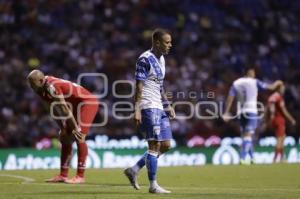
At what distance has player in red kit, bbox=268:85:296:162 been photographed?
24.7 metres

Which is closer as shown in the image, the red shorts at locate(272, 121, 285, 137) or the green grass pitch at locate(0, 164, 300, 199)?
the green grass pitch at locate(0, 164, 300, 199)

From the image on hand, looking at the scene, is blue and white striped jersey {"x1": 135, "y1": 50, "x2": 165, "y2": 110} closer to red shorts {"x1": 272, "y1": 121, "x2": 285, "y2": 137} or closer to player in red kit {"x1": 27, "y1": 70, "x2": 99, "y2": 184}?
player in red kit {"x1": 27, "y1": 70, "x2": 99, "y2": 184}

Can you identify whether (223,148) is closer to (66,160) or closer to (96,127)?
(96,127)

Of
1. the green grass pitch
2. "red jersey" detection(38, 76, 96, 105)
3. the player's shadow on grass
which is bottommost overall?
the player's shadow on grass

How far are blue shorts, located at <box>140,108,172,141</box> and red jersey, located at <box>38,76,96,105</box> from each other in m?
2.75

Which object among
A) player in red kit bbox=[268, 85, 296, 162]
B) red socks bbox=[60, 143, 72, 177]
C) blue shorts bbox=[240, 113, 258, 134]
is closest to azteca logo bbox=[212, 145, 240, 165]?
player in red kit bbox=[268, 85, 296, 162]

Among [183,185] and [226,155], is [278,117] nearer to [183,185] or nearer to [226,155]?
[226,155]

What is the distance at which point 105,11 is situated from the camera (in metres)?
32.9

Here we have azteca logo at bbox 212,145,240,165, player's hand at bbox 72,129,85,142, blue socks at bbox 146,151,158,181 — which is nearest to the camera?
blue socks at bbox 146,151,158,181

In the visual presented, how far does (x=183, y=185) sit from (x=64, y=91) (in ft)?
9.38

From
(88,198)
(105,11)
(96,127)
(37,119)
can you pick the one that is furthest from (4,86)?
(88,198)

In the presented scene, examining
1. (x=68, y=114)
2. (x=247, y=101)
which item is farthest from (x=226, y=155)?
(x=68, y=114)

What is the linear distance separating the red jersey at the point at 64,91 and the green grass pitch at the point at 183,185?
1.56 metres

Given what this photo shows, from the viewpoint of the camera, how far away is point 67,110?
14391 millimetres
